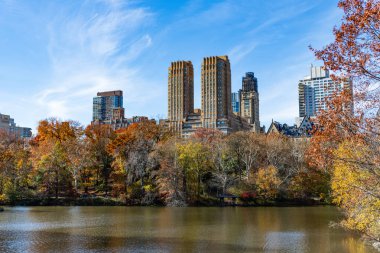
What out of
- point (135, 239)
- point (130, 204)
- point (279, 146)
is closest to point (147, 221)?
point (135, 239)

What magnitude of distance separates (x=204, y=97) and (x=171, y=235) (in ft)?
411

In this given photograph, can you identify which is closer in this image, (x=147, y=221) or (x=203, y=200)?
(x=147, y=221)

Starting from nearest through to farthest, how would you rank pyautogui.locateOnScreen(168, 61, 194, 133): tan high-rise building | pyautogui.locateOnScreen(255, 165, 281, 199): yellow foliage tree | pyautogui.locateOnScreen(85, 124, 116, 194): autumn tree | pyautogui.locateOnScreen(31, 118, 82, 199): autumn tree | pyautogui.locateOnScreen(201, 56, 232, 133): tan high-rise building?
pyautogui.locateOnScreen(255, 165, 281, 199): yellow foliage tree < pyautogui.locateOnScreen(31, 118, 82, 199): autumn tree < pyautogui.locateOnScreen(85, 124, 116, 194): autumn tree < pyautogui.locateOnScreen(201, 56, 232, 133): tan high-rise building < pyautogui.locateOnScreen(168, 61, 194, 133): tan high-rise building

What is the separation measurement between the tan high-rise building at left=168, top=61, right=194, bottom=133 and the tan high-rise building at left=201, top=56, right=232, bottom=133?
7.75m

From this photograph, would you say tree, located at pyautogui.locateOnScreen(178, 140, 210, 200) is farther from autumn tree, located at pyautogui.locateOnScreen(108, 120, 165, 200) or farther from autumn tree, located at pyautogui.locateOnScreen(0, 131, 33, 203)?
autumn tree, located at pyautogui.locateOnScreen(0, 131, 33, 203)

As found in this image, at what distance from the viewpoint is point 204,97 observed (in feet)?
498

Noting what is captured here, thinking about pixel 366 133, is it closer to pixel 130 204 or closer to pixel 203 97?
pixel 130 204

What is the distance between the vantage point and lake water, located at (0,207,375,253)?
23.8 metres

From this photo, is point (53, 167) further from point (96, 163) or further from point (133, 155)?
point (133, 155)

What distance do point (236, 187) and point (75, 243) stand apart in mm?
36785

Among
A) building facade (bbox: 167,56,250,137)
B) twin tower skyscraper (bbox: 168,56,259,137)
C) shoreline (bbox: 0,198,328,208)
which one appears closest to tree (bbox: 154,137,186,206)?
shoreline (bbox: 0,198,328,208)

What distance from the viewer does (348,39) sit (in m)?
11.9

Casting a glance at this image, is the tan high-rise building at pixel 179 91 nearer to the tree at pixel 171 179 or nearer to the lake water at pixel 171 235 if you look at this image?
the tree at pixel 171 179

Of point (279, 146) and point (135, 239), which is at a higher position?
point (279, 146)
